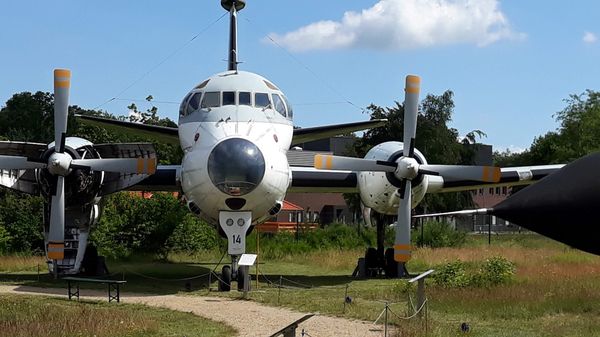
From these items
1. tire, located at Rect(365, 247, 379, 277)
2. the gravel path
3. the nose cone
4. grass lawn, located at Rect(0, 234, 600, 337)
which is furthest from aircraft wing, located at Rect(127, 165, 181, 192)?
tire, located at Rect(365, 247, 379, 277)

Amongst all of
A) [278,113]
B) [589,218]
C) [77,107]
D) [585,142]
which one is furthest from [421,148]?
[589,218]

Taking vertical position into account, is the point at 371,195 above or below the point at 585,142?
below

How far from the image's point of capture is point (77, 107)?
7069 cm

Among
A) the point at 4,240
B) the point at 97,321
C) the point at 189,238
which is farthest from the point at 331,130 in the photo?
the point at 4,240

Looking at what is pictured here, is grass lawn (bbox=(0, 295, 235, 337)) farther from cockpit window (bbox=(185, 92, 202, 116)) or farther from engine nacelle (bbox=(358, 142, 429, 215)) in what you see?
engine nacelle (bbox=(358, 142, 429, 215))

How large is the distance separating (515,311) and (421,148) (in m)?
47.1

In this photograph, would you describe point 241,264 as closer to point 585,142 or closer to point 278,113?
point 278,113

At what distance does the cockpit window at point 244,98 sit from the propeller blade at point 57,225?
4.40m

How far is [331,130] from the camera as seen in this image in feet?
60.7

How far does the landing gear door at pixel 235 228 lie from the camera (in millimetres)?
15953

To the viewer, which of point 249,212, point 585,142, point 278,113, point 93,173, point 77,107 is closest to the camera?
point 249,212

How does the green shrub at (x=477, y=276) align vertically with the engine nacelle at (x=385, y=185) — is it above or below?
below

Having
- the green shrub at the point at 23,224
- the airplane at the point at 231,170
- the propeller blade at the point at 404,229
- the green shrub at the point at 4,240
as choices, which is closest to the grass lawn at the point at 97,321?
Answer: the airplane at the point at 231,170

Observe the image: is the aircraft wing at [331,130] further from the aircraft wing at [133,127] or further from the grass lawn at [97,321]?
the grass lawn at [97,321]
